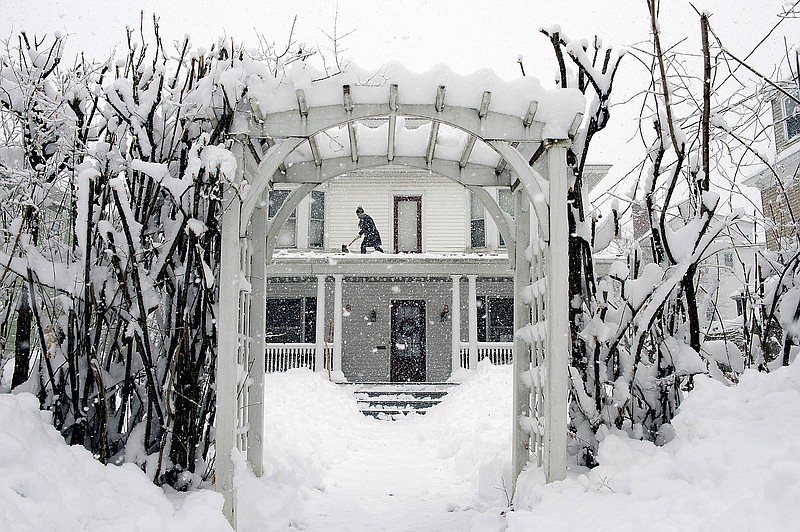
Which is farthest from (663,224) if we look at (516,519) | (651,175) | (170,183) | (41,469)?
(41,469)

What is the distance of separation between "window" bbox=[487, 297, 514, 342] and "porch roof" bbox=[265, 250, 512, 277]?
4.67 feet

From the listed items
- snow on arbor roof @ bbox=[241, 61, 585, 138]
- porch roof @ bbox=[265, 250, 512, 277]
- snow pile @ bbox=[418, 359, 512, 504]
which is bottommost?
snow pile @ bbox=[418, 359, 512, 504]

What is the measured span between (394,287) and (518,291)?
10.1 meters

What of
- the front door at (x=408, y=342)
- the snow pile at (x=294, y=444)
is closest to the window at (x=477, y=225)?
the front door at (x=408, y=342)

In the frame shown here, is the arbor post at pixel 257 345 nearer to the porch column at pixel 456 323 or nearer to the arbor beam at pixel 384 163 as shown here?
the arbor beam at pixel 384 163

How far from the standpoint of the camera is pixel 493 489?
5.75m

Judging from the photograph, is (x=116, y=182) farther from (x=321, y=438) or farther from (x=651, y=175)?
(x=321, y=438)

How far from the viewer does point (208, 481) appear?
409 cm

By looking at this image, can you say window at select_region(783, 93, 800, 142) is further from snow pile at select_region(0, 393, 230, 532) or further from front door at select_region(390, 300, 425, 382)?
snow pile at select_region(0, 393, 230, 532)

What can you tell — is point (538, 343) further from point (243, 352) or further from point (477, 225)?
point (477, 225)

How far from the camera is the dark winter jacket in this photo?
1427 centimetres

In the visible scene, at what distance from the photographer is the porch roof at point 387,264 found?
14.1 metres

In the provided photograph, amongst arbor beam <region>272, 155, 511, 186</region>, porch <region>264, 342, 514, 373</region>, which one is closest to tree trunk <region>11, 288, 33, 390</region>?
arbor beam <region>272, 155, 511, 186</region>

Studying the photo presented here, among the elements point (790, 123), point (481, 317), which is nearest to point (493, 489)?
point (481, 317)
